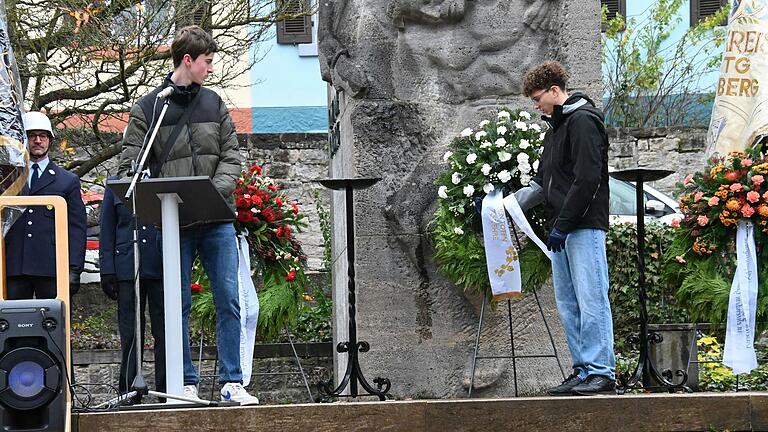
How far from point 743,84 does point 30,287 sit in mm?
5265

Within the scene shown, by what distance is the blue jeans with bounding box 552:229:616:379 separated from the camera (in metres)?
7.00

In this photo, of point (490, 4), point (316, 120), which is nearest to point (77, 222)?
point (490, 4)

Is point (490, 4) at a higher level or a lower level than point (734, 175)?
higher

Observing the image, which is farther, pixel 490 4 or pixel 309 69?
pixel 309 69

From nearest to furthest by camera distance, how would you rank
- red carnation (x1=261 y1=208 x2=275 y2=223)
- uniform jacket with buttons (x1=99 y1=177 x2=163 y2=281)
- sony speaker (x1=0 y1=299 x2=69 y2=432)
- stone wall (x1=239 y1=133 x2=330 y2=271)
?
sony speaker (x1=0 y1=299 x2=69 y2=432)
uniform jacket with buttons (x1=99 y1=177 x2=163 y2=281)
red carnation (x1=261 y1=208 x2=275 y2=223)
stone wall (x1=239 y1=133 x2=330 y2=271)

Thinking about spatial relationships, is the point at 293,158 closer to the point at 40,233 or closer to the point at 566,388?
the point at 40,233

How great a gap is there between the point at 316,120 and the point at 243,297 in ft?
49.4

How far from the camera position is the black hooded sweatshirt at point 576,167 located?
7.00m

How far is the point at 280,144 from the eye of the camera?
17.7 m

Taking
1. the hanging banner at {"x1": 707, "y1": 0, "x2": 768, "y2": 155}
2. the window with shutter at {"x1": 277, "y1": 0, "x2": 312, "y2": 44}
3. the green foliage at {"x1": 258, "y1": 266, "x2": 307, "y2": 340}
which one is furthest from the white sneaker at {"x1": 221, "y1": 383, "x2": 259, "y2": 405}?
the window with shutter at {"x1": 277, "y1": 0, "x2": 312, "y2": 44}

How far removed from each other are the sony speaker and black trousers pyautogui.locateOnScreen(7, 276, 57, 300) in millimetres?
1811

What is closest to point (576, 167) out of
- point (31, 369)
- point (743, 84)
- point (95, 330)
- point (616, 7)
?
point (31, 369)

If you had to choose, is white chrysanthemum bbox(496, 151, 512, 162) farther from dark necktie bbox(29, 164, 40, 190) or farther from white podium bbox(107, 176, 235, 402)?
dark necktie bbox(29, 164, 40, 190)

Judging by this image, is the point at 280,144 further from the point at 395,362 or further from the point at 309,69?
the point at 395,362
